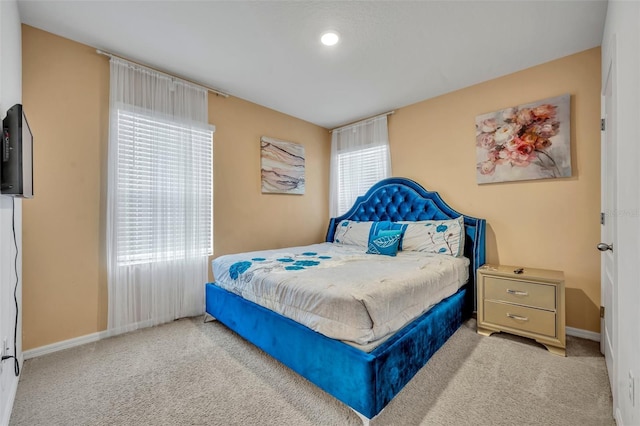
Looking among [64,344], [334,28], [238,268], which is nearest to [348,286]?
[238,268]

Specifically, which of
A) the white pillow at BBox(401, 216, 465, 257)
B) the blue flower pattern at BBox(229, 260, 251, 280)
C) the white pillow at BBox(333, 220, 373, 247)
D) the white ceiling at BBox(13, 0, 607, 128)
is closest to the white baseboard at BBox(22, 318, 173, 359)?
the blue flower pattern at BBox(229, 260, 251, 280)

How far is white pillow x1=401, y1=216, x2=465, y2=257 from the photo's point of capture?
2.82 meters

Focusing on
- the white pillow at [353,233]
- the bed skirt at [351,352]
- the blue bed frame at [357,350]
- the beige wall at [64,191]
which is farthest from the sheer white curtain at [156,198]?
the white pillow at [353,233]

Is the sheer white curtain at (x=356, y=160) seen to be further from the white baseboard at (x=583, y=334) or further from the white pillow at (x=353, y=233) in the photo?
the white baseboard at (x=583, y=334)

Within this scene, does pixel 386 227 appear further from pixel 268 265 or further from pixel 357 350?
pixel 357 350

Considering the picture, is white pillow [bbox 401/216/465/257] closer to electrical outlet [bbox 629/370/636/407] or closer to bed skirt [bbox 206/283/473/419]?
bed skirt [bbox 206/283/473/419]

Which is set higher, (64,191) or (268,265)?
(64,191)

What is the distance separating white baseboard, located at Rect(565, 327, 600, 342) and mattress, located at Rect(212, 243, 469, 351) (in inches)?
37.0

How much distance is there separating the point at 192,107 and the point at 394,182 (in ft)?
8.68

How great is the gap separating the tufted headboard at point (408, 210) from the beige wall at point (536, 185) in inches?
6.2

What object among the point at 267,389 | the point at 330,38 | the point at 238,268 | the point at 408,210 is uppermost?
the point at 330,38

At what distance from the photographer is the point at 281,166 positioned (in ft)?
12.9

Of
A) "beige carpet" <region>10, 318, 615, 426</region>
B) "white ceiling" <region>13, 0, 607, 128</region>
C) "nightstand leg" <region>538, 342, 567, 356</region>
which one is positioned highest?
"white ceiling" <region>13, 0, 607, 128</region>

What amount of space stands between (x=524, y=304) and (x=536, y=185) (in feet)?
3.92
